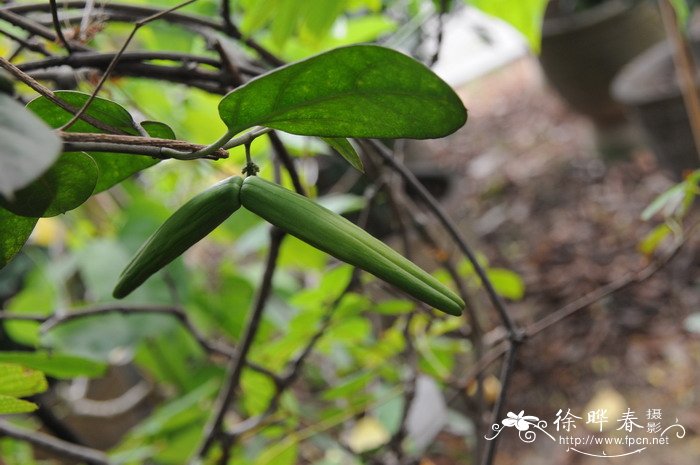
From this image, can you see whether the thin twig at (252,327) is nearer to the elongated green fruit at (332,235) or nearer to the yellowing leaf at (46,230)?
the elongated green fruit at (332,235)

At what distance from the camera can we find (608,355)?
1.35 meters

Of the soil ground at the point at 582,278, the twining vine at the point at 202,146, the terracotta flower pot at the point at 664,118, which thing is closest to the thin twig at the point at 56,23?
the twining vine at the point at 202,146

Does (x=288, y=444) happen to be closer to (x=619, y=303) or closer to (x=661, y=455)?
(x=661, y=455)

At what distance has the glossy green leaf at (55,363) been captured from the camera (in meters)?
0.33

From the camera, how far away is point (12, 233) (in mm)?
187

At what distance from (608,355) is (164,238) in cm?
133

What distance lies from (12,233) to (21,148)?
7 centimetres

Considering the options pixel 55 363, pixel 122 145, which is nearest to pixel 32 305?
pixel 55 363

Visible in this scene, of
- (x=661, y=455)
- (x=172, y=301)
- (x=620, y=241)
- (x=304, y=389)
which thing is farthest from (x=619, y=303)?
(x=172, y=301)

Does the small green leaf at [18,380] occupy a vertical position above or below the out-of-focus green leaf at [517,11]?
below

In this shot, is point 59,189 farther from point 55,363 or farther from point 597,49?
point 597,49

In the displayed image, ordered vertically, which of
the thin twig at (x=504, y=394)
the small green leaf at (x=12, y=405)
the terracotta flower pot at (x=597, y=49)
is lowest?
the small green leaf at (x=12, y=405)

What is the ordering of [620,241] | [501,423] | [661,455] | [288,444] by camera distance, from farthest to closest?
[620,241] → [661,455] → [288,444] → [501,423]

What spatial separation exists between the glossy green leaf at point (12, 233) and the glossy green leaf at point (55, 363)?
0.48ft
